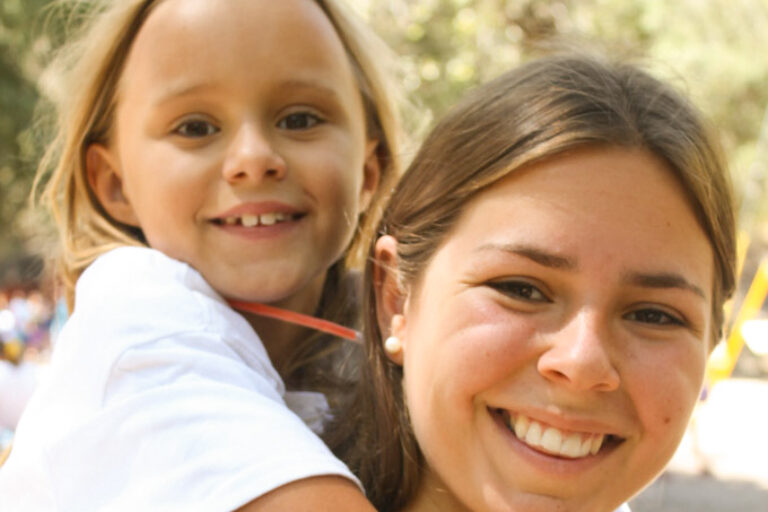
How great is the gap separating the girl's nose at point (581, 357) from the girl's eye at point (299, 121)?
2.94ft

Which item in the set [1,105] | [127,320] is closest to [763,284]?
[127,320]

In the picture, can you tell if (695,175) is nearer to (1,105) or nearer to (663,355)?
(663,355)

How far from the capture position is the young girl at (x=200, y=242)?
1.47 metres

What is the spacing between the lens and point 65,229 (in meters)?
2.53

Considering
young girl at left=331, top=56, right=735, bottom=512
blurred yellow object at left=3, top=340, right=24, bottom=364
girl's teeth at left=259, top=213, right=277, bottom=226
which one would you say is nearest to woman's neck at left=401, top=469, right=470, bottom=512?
young girl at left=331, top=56, right=735, bottom=512

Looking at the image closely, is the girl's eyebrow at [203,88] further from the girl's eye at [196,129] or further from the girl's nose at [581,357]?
the girl's nose at [581,357]

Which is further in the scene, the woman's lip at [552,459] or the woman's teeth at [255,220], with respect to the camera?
the woman's teeth at [255,220]

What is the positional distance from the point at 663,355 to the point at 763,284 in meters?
8.17

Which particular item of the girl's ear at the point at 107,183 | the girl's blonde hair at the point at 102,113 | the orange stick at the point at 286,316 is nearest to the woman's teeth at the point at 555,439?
the orange stick at the point at 286,316

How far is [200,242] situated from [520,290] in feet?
2.77

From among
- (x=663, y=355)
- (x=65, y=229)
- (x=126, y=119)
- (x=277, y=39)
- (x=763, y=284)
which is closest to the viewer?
(x=663, y=355)

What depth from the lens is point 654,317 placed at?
5.29ft

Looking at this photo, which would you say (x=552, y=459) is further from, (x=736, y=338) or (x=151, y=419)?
(x=736, y=338)

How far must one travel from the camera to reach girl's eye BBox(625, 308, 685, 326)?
1598mm
